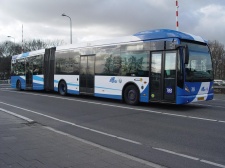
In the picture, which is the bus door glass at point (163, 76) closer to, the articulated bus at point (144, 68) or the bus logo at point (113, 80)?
the articulated bus at point (144, 68)

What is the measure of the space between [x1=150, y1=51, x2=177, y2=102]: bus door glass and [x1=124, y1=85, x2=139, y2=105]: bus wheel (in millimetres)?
1019

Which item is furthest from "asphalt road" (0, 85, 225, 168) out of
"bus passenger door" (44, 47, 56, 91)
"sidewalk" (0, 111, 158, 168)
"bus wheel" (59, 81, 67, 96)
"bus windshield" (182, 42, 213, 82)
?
"bus passenger door" (44, 47, 56, 91)

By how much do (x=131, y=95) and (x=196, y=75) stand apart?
3.22 meters

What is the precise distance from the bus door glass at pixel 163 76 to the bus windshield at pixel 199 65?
0.64 m

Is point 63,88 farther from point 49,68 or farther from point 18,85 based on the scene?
point 18,85

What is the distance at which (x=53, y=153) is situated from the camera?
606 centimetres

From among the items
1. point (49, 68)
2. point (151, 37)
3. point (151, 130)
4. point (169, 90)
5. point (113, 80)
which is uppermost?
point (151, 37)

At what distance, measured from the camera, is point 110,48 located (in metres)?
16.1

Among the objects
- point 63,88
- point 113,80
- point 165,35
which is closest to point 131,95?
point 113,80

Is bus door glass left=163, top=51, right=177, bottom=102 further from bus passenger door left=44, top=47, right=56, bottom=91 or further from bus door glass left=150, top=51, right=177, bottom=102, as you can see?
bus passenger door left=44, top=47, right=56, bottom=91

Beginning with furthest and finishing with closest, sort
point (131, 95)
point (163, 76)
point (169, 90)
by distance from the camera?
1. point (131, 95)
2. point (163, 76)
3. point (169, 90)

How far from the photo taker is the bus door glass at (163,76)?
1273cm

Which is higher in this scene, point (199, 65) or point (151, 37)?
point (151, 37)

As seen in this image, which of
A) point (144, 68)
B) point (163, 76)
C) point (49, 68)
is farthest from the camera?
point (49, 68)
